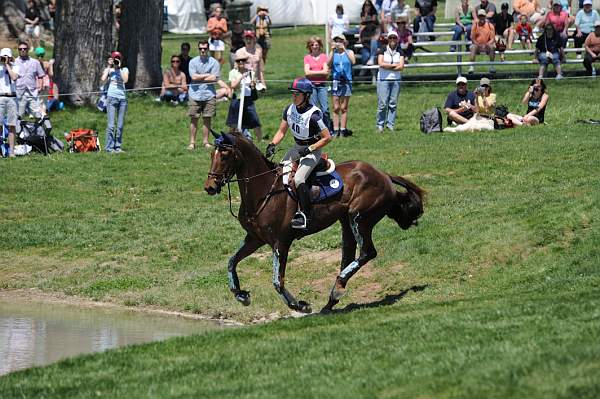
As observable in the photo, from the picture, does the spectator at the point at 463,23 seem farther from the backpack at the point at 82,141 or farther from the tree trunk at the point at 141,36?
the backpack at the point at 82,141

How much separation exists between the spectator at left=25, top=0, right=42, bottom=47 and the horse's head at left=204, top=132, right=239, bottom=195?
100 feet

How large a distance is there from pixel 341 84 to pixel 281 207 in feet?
41.3

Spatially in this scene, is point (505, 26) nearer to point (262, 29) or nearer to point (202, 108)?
point (262, 29)

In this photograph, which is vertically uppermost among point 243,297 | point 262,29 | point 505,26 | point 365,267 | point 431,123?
point 505,26

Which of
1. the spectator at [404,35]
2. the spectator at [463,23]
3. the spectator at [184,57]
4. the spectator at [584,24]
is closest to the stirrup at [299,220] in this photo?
the spectator at [184,57]

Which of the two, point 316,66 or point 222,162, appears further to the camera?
point 316,66

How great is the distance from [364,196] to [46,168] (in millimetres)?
11376

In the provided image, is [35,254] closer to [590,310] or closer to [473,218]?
[473,218]

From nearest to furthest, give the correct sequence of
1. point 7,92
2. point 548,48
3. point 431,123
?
point 7,92 → point 431,123 → point 548,48

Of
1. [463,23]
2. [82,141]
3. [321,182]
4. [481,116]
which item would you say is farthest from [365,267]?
[463,23]

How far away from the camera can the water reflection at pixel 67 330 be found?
1441 cm

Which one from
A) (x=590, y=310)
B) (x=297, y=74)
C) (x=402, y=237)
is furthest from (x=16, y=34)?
(x=590, y=310)

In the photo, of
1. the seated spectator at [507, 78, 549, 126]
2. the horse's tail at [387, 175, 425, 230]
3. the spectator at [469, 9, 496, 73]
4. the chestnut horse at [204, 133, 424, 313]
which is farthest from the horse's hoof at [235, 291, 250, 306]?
the spectator at [469, 9, 496, 73]

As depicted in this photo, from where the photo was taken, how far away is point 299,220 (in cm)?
1552
